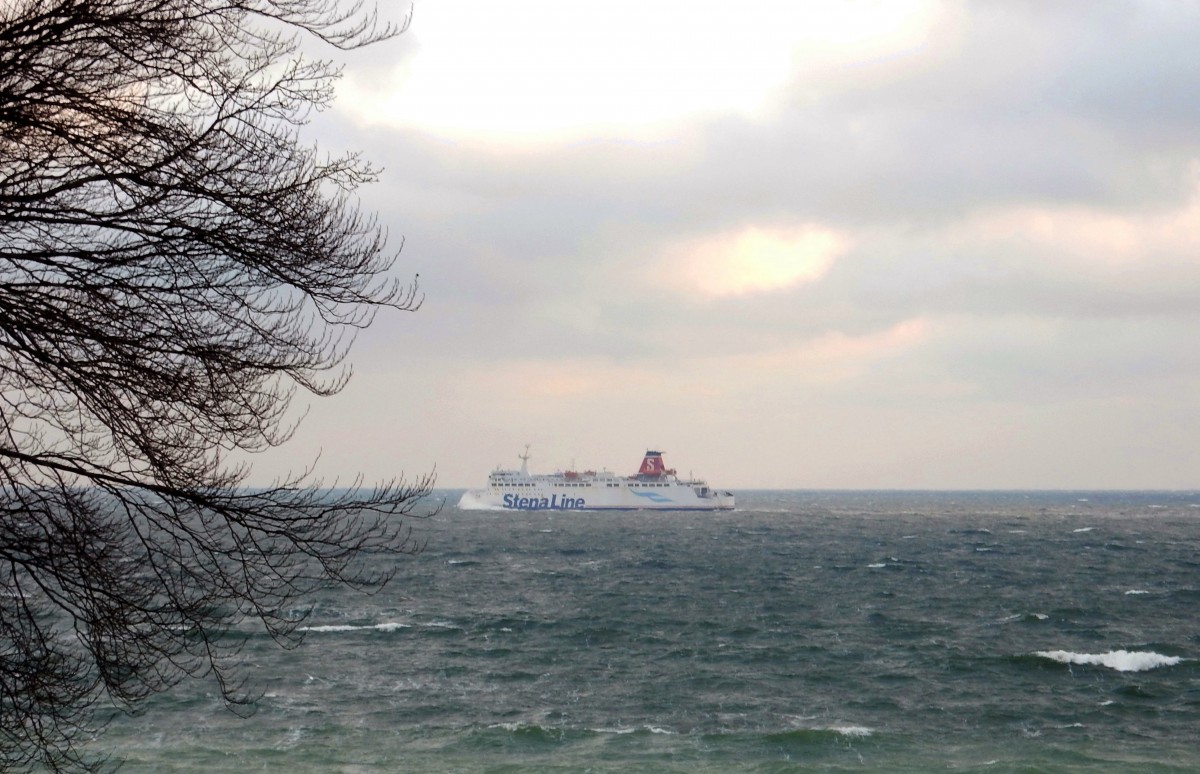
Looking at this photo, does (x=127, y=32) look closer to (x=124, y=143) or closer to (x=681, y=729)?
(x=124, y=143)

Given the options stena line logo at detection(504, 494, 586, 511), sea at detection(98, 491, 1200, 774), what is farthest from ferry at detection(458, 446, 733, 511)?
sea at detection(98, 491, 1200, 774)

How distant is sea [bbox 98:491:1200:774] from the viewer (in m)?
18.2

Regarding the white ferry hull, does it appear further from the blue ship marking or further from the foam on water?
the foam on water

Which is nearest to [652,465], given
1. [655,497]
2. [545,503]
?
[655,497]

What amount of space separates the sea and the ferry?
67.1 metres

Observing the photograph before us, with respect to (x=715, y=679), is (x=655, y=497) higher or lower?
higher

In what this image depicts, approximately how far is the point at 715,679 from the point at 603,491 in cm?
9160

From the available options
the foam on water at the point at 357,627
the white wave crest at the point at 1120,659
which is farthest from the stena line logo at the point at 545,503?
the white wave crest at the point at 1120,659

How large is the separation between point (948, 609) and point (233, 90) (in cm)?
3457

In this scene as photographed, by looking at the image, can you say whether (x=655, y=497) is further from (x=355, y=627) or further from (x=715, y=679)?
(x=715, y=679)

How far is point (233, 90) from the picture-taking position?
4.93 meters

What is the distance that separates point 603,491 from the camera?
11531 cm

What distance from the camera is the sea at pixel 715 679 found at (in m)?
18.2

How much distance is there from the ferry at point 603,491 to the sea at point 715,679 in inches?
2642
